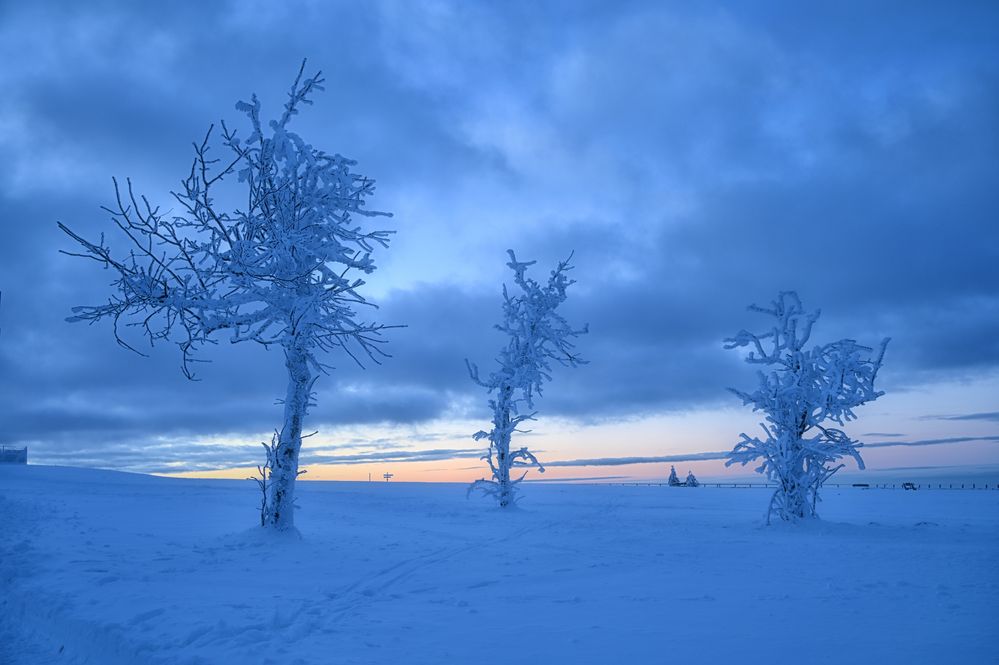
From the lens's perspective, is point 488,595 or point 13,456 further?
point 13,456

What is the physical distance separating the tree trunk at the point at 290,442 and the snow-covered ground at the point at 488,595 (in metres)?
0.72

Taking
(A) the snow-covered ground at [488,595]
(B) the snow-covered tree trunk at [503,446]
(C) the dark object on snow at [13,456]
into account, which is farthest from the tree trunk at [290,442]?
(C) the dark object on snow at [13,456]

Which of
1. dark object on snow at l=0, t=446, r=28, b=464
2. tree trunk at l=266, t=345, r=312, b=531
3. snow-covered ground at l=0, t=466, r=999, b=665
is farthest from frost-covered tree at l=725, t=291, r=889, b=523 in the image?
dark object on snow at l=0, t=446, r=28, b=464

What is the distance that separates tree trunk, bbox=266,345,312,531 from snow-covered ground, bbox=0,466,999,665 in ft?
2.36

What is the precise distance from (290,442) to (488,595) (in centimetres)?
770

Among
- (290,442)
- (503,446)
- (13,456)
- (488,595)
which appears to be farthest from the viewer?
(13,456)

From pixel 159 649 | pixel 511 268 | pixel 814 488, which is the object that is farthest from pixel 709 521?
pixel 159 649

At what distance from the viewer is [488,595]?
29.7 ft

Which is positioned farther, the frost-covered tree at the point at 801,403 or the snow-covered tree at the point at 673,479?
the snow-covered tree at the point at 673,479

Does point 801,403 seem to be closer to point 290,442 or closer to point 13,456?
point 290,442

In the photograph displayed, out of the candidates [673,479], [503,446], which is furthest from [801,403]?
[673,479]

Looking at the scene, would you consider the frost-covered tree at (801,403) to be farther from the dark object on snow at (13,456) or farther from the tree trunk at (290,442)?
the dark object on snow at (13,456)

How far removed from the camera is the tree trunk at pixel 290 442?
14.6 metres

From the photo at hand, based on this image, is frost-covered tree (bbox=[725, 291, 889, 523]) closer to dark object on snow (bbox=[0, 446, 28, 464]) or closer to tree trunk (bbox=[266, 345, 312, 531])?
tree trunk (bbox=[266, 345, 312, 531])
